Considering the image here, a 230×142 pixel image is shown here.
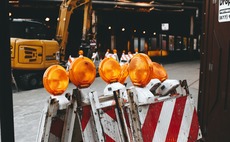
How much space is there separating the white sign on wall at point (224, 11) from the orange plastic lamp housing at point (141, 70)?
1448 millimetres

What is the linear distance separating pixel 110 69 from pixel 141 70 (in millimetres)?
338

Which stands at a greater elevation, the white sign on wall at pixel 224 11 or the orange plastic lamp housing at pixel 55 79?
the white sign on wall at pixel 224 11

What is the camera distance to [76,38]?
26.8 metres

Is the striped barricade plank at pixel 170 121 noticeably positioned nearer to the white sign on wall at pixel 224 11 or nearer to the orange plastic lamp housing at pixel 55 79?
the orange plastic lamp housing at pixel 55 79

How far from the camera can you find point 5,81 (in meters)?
1.89

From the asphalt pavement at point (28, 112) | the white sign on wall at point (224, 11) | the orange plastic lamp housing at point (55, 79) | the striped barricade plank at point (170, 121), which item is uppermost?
the white sign on wall at point (224, 11)

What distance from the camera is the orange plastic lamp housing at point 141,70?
2535 millimetres

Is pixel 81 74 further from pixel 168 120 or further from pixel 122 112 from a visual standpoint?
pixel 168 120

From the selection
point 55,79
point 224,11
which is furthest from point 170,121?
point 224,11

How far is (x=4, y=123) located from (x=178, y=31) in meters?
29.6

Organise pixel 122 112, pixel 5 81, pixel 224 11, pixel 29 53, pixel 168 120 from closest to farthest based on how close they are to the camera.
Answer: pixel 5 81, pixel 122 112, pixel 168 120, pixel 224 11, pixel 29 53

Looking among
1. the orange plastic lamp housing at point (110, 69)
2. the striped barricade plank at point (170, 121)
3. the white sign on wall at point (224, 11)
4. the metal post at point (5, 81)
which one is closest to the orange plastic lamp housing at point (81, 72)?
the orange plastic lamp housing at point (110, 69)

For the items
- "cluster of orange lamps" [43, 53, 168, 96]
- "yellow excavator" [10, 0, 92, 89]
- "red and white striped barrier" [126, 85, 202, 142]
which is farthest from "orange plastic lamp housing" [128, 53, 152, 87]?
"yellow excavator" [10, 0, 92, 89]

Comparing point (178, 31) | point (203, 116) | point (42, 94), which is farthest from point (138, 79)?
point (178, 31)
